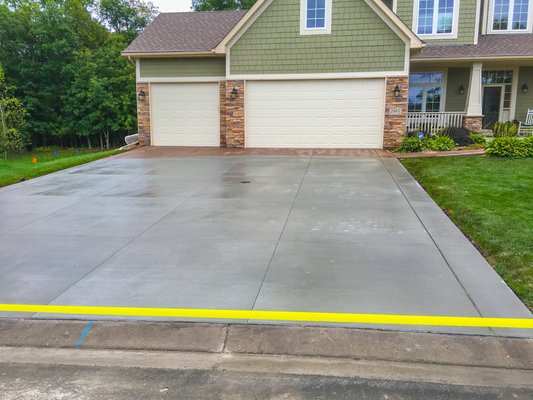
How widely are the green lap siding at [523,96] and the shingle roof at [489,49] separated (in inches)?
49.7

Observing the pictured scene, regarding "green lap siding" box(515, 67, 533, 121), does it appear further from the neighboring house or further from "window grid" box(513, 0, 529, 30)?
"window grid" box(513, 0, 529, 30)

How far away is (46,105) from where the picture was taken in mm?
29031

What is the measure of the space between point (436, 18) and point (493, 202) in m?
13.0

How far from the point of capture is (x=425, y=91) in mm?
19016

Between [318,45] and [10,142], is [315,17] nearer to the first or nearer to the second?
[318,45]

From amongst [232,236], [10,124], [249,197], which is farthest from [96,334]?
[10,124]

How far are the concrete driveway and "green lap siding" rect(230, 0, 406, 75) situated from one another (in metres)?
6.86

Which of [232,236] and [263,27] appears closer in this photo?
[232,236]

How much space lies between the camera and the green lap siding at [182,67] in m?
17.5

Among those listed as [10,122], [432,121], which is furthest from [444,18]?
[10,122]

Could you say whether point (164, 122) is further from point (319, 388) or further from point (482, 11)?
point (319, 388)

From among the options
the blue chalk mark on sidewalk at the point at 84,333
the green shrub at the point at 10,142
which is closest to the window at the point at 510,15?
the blue chalk mark on sidewalk at the point at 84,333

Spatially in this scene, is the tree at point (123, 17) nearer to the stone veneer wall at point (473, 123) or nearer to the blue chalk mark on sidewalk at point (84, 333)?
the stone veneer wall at point (473, 123)

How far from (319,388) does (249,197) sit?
5.88 m
